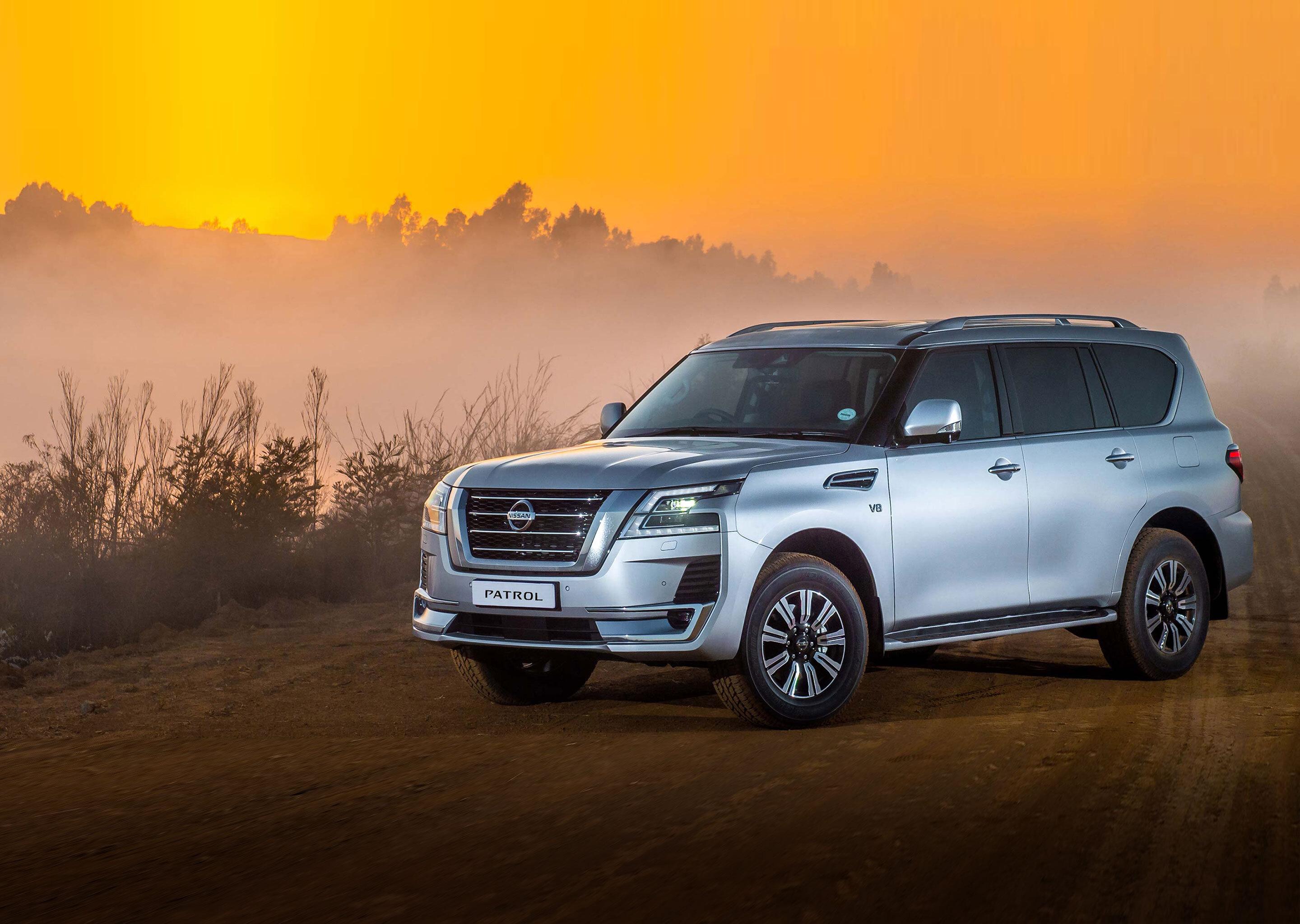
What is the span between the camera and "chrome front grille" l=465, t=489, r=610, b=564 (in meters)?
7.57

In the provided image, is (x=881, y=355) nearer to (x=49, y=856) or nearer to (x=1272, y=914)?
(x=1272, y=914)

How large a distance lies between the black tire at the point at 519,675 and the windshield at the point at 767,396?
139cm

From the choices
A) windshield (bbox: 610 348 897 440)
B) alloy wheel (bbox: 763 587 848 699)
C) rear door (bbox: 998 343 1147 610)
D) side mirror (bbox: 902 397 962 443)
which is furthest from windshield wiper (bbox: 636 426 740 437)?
rear door (bbox: 998 343 1147 610)

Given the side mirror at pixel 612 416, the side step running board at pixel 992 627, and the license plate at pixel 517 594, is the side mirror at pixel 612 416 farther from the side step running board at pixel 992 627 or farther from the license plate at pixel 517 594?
the side step running board at pixel 992 627

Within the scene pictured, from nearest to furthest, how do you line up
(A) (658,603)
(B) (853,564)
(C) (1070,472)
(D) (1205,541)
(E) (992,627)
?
(A) (658,603), (B) (853,564), (E) (992,627), (C) (1070,472), (D) (1205,541)

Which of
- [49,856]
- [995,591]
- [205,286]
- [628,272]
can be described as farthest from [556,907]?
[205,286]

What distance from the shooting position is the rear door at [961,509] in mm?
8266

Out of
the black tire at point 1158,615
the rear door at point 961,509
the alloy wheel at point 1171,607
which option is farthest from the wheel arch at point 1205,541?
the rear door at point 961,509

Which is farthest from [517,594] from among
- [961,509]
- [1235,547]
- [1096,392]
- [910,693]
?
[1235,547]

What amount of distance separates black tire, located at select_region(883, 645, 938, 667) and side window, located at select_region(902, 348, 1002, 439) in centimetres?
203

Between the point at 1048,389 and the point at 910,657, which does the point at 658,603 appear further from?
the point at 910,657

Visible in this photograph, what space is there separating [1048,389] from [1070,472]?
0.53 m

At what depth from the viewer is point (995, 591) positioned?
8.66m

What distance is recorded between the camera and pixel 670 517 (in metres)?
7.46
